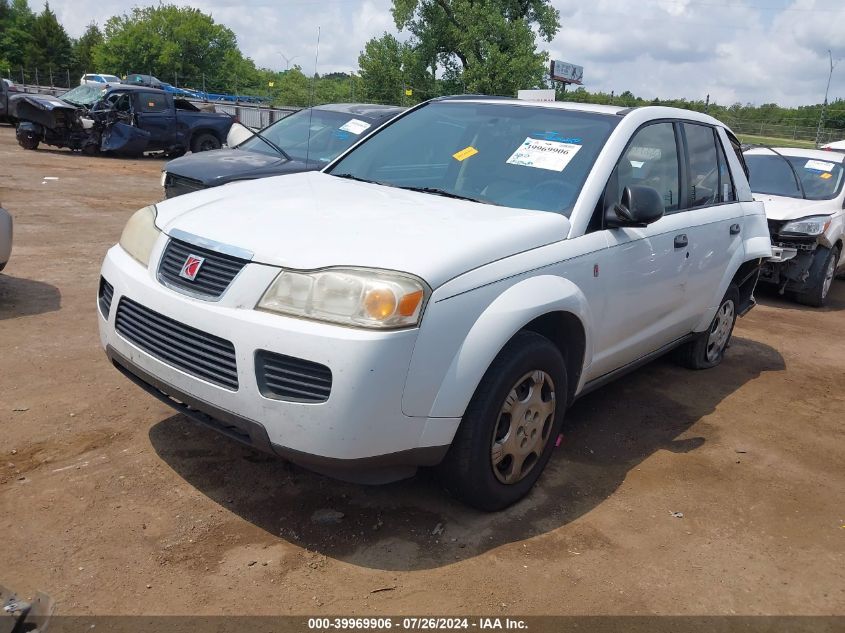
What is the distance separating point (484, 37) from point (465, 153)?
107ft

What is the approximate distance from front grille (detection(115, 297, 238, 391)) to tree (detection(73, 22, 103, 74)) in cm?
7806

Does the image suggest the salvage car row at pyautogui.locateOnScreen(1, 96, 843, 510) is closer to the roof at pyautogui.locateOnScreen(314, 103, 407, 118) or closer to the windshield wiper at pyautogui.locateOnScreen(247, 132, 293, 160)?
the windshield wiper at pyautogui.locateOnScreen(247, 132, 293, 160)

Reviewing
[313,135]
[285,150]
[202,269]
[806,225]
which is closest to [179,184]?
[285,150]

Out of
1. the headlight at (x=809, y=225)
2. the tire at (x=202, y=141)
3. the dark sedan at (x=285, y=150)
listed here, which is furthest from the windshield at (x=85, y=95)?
the headlight at (x=809, y=225)

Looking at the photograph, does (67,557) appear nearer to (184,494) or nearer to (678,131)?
(184,494)

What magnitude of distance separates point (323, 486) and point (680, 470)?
1916 millimetres

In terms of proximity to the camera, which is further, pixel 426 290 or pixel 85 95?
pixel 85 95

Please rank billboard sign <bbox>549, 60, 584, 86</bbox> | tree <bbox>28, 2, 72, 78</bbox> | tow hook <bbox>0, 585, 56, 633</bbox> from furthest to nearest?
tree <bbox>28, 2, 72, 78</bbox> < billboard sign <bbox>549, 60, 584, 86</bbox> < tow hook <bbox>0, 585, 56, 633</bbox>

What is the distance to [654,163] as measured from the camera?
14.1 ft

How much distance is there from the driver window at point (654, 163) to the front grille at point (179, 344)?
82.4 inches

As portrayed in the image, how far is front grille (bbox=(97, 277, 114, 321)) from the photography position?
342 centimetres

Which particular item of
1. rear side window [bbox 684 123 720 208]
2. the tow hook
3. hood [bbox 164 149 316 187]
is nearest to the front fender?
the tow hook

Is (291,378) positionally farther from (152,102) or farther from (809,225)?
(152,102)

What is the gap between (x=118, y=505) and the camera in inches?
126
